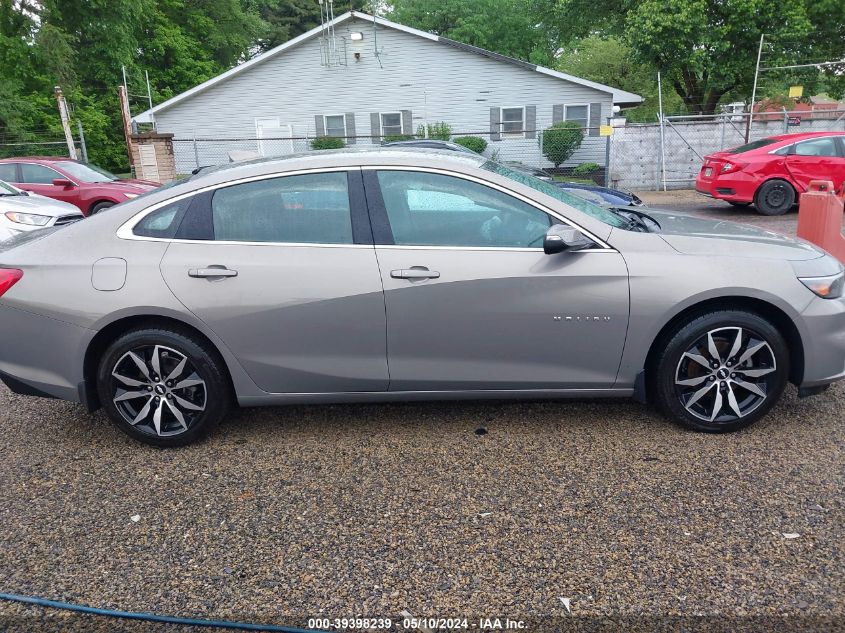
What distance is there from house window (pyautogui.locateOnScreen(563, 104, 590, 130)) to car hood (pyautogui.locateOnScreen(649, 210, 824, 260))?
20160mm

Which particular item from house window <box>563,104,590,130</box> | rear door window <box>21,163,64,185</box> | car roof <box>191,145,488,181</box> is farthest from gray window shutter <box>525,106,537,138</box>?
car roof <box>191,145,488,181</box>

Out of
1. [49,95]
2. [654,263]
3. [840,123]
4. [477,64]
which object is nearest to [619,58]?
[477,64]

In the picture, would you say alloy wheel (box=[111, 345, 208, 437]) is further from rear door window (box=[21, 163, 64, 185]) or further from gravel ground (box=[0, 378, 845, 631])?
rear door window (box=[21, 163, 64, 185])

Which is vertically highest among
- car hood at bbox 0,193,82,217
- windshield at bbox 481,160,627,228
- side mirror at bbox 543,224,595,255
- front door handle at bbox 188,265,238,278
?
windshield at bbox 481,160,627,228

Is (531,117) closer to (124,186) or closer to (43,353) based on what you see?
Answer: (124,186)

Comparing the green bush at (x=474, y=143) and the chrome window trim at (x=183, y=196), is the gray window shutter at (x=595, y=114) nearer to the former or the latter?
the green bush at (x=474, y=143)

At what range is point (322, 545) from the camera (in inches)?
107

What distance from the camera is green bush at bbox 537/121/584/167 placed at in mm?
21422

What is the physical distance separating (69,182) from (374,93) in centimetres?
1367

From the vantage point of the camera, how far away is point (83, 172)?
508 inches

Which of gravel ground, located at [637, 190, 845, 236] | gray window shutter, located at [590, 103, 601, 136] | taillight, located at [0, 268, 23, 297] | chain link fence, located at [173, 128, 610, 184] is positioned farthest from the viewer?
gray window shutter, located at [590, 103, 601, 136]

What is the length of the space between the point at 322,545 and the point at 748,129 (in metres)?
17.9

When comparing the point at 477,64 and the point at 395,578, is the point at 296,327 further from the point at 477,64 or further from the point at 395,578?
the point at 477,64

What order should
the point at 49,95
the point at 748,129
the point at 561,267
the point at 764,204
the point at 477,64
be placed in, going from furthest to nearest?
the point at 49,95
the point at 477,64
the point at 748,129
the point at 764,204
the point at 561,267
